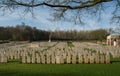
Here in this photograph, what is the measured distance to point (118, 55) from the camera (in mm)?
27781

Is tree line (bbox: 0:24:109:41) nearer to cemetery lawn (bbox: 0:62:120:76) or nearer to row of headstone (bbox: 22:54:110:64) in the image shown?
row of headstone (bbox: 22:54:110:64)

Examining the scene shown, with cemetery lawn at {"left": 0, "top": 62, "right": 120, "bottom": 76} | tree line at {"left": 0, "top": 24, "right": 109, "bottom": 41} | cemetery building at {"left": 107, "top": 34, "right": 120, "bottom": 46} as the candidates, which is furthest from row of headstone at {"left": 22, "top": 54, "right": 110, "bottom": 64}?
tree line at {"left": 0, "top": 24, "right": 109, "bottom": 41}

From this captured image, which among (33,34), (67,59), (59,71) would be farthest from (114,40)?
(33,34)

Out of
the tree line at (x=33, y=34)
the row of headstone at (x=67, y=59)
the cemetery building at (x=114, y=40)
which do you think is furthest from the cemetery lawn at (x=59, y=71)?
the tree line at (x=33, y=34)

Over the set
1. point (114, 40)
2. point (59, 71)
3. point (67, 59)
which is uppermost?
point (59, 71)

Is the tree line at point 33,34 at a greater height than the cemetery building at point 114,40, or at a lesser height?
lesser

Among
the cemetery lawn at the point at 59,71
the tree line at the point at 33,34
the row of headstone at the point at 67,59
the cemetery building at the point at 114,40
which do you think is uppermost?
the cemetery lawn at the point at 59,71

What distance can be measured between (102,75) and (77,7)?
3085 mm

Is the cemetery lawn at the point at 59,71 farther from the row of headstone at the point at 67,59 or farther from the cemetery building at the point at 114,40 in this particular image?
the cemetery building at the point at 114,40

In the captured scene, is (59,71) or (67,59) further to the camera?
(67,59)

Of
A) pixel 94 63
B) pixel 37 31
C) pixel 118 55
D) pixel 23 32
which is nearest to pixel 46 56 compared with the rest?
pixel 94 63

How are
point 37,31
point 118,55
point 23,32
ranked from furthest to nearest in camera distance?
point 37,31 → point 23,32 → point 118,55

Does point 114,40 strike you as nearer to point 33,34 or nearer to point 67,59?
point 67,59

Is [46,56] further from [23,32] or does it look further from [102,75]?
[23,32]
